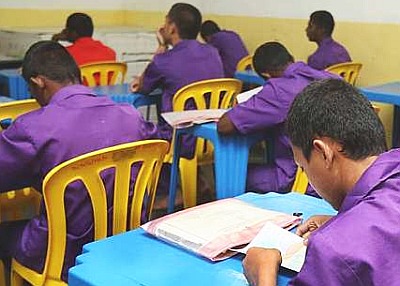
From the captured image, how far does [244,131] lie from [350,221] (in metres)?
1.77

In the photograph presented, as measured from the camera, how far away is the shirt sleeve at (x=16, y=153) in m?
1.84

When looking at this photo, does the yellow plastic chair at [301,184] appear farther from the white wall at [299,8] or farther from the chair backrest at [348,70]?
the white wall at [299,8]

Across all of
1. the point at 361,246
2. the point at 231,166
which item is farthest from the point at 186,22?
the point at 361,246

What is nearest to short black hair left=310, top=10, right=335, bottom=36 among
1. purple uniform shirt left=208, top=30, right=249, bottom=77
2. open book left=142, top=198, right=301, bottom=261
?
purple uniform shirt left=208, top=30, right=249, bottom=77

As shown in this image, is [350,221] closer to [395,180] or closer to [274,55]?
[395,180]

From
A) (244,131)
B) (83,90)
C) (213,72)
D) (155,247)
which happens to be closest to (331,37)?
(213,72)

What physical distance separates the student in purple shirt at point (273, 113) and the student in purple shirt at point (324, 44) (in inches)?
70.9

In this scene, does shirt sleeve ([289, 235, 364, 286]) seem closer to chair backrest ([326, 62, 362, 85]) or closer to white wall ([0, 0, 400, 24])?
chair backrest ([326, 62, 362, 85])

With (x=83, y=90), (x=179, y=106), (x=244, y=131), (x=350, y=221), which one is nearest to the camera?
(x=350, y=221)

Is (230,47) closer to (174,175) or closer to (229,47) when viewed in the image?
(229,47)

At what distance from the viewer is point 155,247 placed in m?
1.35

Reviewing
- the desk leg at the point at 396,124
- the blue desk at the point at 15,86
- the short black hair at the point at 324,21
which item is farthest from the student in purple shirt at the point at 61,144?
the short black hair at the point at 324,21

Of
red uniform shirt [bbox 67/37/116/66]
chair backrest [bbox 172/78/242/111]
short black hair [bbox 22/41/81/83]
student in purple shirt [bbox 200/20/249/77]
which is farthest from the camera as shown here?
student in purple shirt [bbox 200/20/249/77]

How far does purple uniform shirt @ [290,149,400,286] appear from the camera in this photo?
3.08 ft
